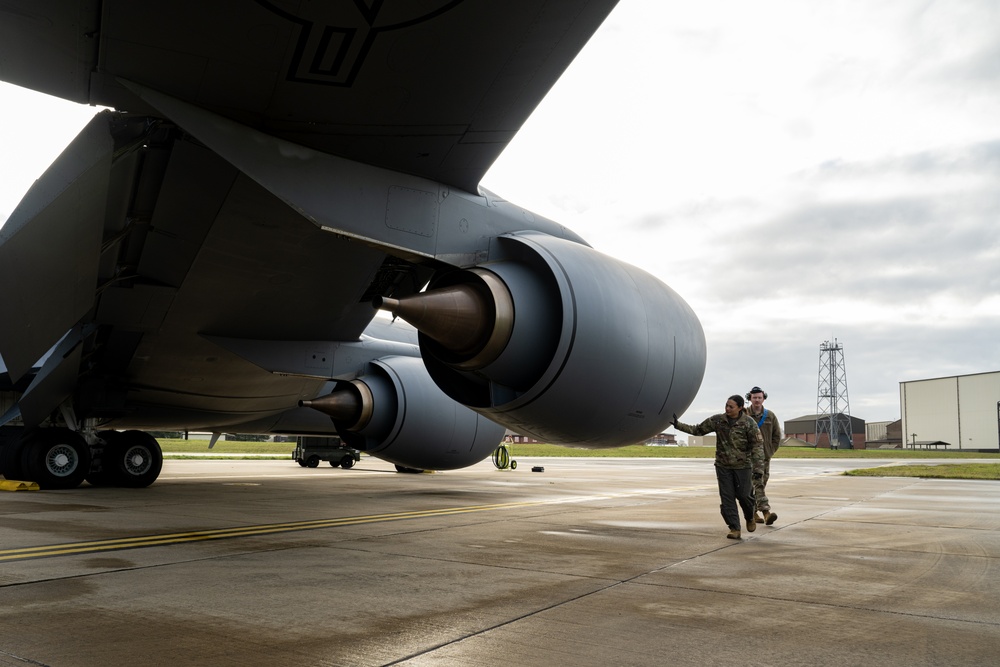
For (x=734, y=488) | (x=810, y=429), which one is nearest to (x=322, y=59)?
(x=734, y=488)

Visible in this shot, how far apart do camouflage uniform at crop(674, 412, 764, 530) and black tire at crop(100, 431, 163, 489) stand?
885 cm

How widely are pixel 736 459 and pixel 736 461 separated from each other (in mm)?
19

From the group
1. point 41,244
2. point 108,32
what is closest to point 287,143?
point 108,32

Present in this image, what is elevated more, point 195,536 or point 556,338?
point 556,338

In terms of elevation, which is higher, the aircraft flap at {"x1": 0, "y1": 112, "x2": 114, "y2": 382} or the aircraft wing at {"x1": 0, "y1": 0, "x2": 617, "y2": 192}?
the aircraft wing at {"x1": 0, "y1": 0, "x2": 617, "y2": 192}

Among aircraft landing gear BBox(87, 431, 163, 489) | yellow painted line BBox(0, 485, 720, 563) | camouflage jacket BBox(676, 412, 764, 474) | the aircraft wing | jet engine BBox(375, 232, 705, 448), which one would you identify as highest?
the aircraft wing

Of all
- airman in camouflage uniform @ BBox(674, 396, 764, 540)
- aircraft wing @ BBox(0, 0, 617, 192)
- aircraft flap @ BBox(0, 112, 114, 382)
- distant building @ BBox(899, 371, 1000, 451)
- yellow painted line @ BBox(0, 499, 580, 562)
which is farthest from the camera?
distant building @ BBox(899, 371, 1000, 451)

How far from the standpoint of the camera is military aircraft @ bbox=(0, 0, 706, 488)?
4395 millimetres

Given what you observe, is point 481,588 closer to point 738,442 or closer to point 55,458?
point 738,442

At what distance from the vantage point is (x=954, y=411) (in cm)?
7294

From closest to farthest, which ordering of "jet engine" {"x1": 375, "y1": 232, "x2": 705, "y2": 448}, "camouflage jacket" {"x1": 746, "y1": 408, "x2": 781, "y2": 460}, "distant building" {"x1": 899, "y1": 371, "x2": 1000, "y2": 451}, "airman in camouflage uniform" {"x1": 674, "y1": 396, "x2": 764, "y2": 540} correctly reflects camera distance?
"jet engine" {"x1": 375, "y1": 232, "x2": 705, "y2": 448}
"airman in camouflage uniform" {"x1": 674, "y1": 396, "x2": 764, "y2": 540}
"camouflage jacket" {"x1": 746, "y1": 408, "x2": 781, "y2": 460}
"distant building" {"x1": 899, "y1": 371, "x2": 1000, "y2": 451}

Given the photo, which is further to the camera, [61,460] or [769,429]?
[61,460]

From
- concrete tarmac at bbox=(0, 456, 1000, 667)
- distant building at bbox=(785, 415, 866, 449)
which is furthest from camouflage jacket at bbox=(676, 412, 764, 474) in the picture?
distant building at bbox=(785, 415, 866, 449)

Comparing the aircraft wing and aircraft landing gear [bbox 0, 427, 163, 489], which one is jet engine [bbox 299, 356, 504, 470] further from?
the aircraft wing
